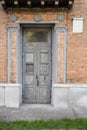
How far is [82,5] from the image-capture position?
32.3 feet

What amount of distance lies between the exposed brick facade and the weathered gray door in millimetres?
744

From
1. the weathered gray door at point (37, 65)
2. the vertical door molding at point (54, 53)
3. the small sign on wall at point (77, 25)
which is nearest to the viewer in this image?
the small sign on wall at point (77, 25)

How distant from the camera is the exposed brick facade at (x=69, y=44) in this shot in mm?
9883

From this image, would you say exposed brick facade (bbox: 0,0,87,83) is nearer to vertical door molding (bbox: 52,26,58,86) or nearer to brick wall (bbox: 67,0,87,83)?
brick wall (bbox: 67,0,87,83)

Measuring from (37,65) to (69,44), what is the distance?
4.69 feet

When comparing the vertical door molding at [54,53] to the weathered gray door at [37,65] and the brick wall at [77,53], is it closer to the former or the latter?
the weathered gray door at [37,65]

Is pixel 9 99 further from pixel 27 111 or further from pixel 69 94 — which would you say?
pixel 69 94

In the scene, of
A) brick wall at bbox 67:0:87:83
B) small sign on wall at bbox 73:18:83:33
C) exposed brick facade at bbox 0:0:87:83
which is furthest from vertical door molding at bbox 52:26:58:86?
small sign on wall at bbox 73:18:83:33

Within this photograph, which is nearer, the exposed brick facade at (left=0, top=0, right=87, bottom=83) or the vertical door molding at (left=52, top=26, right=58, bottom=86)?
the exposed brick facade at (left=0, top=0, right=87, bottom=83)

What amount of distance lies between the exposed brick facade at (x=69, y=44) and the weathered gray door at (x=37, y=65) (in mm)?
744

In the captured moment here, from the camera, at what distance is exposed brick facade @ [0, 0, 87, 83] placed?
389 inches

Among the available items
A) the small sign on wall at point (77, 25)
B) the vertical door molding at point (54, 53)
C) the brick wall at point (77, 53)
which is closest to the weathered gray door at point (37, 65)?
the vertical door molding at point (54, 53)

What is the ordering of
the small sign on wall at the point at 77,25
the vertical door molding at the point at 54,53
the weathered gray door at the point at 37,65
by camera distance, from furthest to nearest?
the weathered gray door at the point at 37,65 → the vertical door molding at the point at 54,53 → the small sign on wall at the point at 77,25

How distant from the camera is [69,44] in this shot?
992 centimetres
